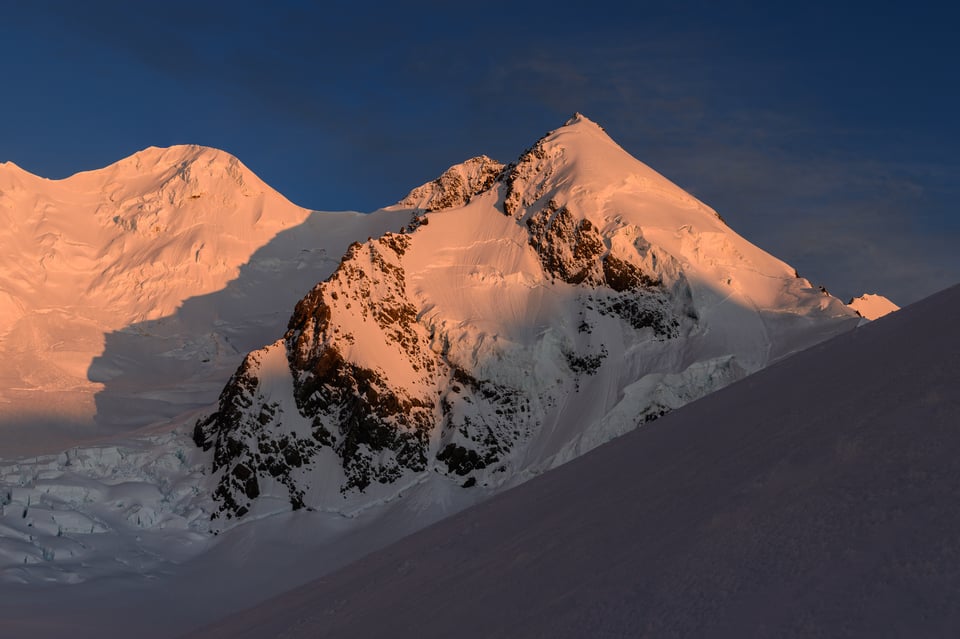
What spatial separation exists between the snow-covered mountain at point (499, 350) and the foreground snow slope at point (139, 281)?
839 inches

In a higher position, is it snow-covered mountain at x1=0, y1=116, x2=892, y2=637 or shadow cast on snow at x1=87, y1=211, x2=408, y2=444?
shadow cast on snow at x1=87, y1=211, x2=408, y2=444

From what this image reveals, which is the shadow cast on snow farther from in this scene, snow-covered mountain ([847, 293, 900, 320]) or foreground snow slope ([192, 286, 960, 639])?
foreground snow slope ([192, 286, 960, 639])

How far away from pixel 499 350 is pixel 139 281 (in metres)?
66.8

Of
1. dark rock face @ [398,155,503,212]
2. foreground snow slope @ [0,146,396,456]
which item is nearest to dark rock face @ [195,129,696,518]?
foreground snow slope @ [0,146,396,456]

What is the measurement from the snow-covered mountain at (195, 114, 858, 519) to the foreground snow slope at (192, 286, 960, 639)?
7954 centimetres

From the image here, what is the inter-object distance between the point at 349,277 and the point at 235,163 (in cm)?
6954

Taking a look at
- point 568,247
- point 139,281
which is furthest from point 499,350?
point 139,281

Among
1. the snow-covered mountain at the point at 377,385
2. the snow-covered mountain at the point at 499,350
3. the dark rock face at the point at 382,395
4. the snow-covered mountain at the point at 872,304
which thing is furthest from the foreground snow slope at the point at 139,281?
the snow-covered mountain at the point at 872,304

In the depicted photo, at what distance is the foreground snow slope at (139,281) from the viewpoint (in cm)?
11412

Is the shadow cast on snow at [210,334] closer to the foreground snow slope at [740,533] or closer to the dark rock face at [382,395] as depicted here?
the dark rock face at [382,395]

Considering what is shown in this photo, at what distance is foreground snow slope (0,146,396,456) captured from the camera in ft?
374

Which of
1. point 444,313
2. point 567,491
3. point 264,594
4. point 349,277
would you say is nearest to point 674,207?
point 444,313

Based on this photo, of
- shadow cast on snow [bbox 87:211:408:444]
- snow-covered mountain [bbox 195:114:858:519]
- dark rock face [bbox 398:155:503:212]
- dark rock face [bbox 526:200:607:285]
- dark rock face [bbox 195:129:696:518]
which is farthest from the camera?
dark rock face [bbox 398:155:503:212]

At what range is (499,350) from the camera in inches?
3994
